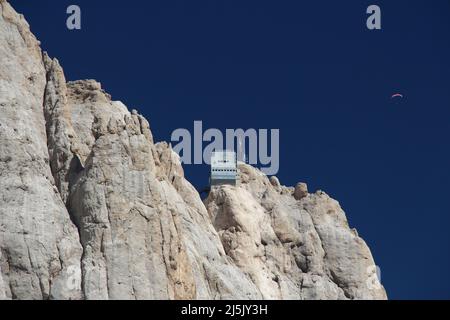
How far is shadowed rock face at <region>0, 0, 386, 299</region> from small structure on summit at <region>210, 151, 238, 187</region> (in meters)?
1.80

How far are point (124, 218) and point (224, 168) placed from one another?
32574 millimetres

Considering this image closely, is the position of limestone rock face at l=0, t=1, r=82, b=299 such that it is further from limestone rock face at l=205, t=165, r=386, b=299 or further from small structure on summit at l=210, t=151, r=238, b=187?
limestone rock face at l=205, t=165, r=386, b=299

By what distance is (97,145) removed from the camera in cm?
12356

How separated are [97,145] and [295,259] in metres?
29.0

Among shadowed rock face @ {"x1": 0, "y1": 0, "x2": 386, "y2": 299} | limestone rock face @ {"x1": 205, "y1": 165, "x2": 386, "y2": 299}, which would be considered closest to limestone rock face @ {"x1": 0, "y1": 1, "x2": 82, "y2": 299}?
shadowed rock face @ {"x1": 0, "y1": 0, "x2": 386, "y2": 299}

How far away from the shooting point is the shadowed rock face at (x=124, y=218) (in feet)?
382

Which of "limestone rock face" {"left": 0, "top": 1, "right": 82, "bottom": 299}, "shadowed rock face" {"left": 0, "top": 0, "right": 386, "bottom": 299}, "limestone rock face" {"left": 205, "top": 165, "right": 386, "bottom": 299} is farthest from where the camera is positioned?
"limestone rock face" {"left": 205, "top": 165, "right": 386, "bottom": 299}

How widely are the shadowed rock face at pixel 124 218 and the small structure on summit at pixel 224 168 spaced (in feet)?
5.90

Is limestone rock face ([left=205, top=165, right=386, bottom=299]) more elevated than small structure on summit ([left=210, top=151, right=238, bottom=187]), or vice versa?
small structure on summit ([left=210, top=151, right=238, bottom=187])

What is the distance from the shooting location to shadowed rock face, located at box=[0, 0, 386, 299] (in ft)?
382

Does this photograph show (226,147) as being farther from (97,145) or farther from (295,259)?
(97,145)

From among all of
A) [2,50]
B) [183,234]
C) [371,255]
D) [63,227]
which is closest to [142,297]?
[63,227]

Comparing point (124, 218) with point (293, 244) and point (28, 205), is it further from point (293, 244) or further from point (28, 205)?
point (293, 244)

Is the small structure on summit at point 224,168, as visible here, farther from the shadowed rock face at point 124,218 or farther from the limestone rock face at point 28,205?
the limestone rock face at point 28,205
